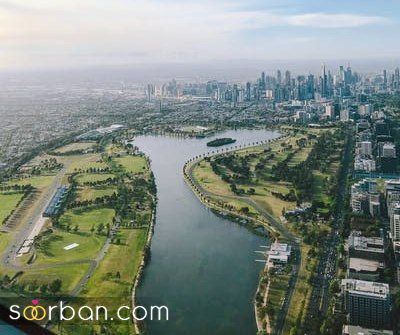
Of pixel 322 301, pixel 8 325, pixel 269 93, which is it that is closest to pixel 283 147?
pixel 322 301

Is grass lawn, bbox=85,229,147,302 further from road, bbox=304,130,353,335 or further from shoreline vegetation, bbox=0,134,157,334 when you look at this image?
road, bbox=304,130,353,335

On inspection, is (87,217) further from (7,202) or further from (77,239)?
(7,202)

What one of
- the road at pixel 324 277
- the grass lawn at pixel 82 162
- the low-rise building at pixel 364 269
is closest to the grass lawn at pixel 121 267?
the road at pixel 324 277

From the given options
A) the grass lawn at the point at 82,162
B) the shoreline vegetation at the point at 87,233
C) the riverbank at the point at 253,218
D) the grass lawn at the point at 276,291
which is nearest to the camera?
the riverbank at the point at 253,218

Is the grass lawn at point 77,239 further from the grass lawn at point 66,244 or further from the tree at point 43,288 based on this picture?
the tree at point 43,288

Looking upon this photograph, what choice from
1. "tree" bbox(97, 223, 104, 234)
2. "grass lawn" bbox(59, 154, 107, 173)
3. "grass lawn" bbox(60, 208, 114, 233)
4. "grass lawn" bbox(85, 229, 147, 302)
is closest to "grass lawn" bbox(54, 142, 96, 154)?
"grass lawn" bbox(59, 154, 107, 173)

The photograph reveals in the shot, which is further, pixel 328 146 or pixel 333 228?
pixel 328 146

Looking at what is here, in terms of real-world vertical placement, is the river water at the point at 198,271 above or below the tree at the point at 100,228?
below

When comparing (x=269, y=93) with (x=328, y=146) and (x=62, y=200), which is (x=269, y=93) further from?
(x=62, y=200)
